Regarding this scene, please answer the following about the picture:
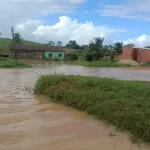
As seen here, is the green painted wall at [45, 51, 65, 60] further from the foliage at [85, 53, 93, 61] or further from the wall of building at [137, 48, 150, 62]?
the wall of building at [137, 48, 150, 62]

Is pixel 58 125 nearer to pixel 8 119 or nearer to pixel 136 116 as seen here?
pixel 8 119

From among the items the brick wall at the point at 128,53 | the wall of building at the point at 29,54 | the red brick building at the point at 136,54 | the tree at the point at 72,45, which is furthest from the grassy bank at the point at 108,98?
the tree at the point at 72,45

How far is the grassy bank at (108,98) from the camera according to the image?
629 cm

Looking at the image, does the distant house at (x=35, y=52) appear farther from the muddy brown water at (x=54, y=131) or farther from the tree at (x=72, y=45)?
the muddy brown water at (x=54, y=131)

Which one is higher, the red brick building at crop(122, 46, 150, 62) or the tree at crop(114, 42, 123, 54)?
the tree at crop(114, 42, 123, 54)

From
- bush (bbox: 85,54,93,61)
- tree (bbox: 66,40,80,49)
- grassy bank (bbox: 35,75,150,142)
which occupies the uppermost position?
tree (bbox: 66,40,80,49)

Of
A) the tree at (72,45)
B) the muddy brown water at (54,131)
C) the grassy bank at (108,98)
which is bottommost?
the muddy brown water at (54,131)

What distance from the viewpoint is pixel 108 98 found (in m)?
8.05

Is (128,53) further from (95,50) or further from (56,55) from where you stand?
(56,55)

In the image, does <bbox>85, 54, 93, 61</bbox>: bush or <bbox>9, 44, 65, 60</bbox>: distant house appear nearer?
<bbox>85, 54, 93, 61</bbox>: bush

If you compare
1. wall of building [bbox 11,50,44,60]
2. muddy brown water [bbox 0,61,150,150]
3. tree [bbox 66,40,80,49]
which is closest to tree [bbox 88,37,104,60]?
wall of building [bbox 11,50,44,60]

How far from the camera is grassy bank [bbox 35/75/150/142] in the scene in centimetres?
629

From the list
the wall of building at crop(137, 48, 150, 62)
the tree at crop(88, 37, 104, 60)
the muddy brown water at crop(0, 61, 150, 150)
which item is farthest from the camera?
the tree at crop(88, 37, 104, 60)

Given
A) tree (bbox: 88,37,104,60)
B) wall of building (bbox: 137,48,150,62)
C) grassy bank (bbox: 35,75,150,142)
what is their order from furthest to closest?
tree (bbox: 88,37,104,60) < wall of building (bbox: 137,48,150,62) < grassy bank (bbox: 35,75,150,142)
